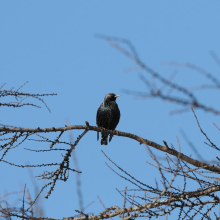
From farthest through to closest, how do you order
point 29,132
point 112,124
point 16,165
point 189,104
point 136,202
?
point 112,124, point 29,132, point 16,165, point 136,202, point 189,104

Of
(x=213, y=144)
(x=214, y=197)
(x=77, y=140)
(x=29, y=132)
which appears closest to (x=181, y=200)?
(x=214, y=197)

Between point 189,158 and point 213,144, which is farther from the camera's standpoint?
point 189,158

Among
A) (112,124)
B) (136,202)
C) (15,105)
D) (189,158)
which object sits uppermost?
(112,124)

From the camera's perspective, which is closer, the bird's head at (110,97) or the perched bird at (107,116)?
the perched bird at (107,116)

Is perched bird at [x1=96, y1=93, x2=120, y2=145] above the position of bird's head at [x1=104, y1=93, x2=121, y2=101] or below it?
below

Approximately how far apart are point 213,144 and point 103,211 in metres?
1.34

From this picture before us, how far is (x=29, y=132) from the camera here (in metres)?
4.64

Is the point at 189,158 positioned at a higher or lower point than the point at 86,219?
higher

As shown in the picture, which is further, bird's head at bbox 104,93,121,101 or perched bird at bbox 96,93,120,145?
bird's head at bbox 104,93,121,101

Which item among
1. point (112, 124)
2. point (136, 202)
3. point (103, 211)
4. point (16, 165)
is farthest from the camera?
point (112, 124)

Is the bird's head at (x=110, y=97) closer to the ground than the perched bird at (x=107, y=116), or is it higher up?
higher up

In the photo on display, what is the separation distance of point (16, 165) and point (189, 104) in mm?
2934

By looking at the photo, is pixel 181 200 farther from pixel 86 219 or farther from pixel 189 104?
pixel 189 104

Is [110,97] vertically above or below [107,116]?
above
